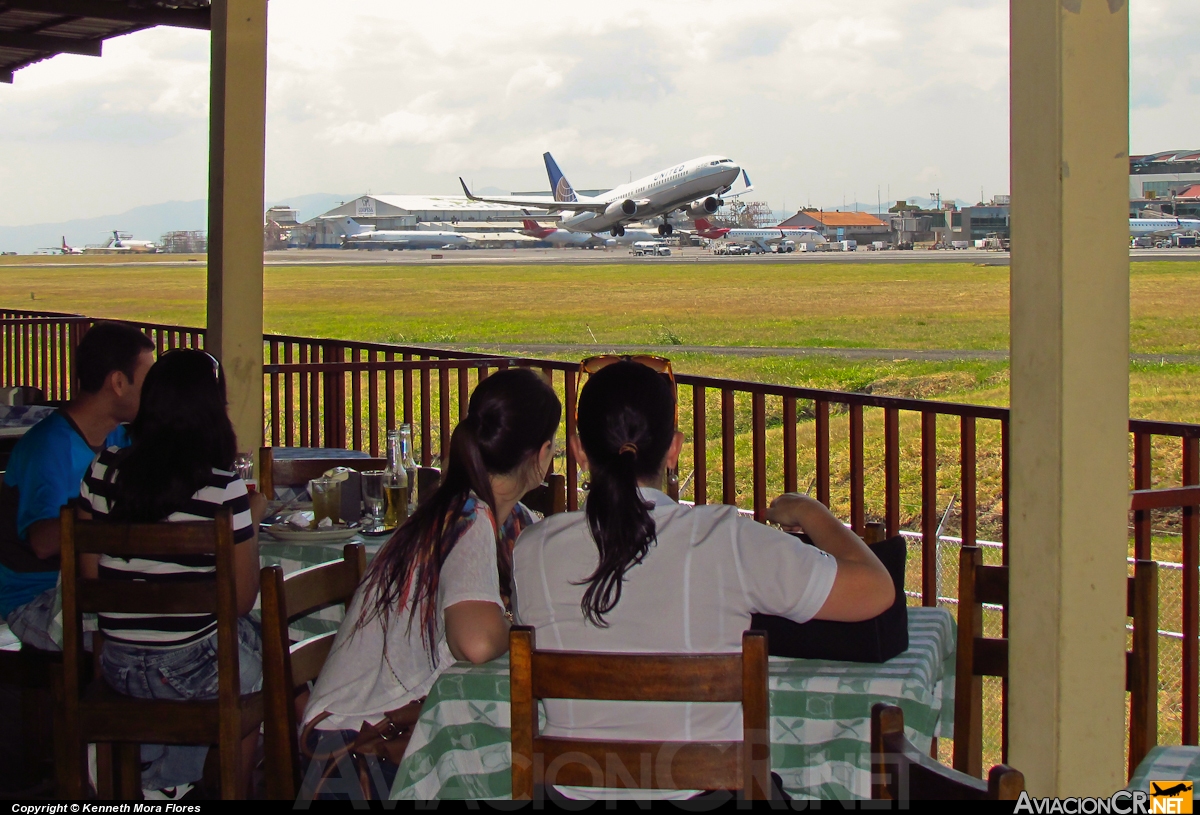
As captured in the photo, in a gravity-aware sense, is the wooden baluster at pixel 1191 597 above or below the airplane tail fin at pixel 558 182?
below

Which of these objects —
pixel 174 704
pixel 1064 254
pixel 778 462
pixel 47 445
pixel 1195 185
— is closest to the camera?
pixel 1064 254

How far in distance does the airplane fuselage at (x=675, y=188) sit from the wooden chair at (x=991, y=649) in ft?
189

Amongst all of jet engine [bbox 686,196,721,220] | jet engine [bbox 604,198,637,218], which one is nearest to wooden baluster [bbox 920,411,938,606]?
jet engine [bbox 686,196,721,220]

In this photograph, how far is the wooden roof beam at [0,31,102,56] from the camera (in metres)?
7.25

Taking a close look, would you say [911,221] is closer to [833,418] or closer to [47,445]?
[833,418]

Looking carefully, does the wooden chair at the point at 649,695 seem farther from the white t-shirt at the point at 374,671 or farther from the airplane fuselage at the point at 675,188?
the airplane fuselage at the point at 675,188

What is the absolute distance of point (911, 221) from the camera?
112938 mm

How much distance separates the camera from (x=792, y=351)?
86.8 ft

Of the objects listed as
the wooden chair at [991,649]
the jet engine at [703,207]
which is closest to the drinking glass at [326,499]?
Result: the wooden chair at [991,649]

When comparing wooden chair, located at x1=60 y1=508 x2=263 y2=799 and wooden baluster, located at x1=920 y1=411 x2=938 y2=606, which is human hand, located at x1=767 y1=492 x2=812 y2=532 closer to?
wooden chair, located at x1=60 y1=508 x2=263 y2=799

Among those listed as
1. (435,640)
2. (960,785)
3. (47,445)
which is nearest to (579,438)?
(435,640)

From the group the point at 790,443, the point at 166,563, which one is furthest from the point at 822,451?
the point at 166,563

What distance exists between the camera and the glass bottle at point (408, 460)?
266cm

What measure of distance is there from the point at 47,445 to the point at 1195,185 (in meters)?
121
